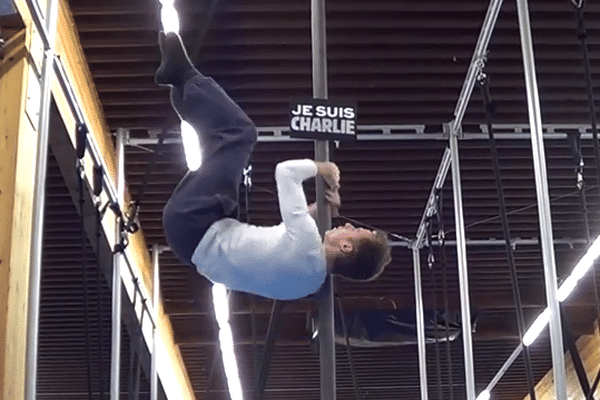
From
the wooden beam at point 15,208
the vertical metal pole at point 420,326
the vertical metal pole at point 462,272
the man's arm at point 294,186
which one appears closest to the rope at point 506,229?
the vertical metal pole at point 462,272

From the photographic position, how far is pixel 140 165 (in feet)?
24.3

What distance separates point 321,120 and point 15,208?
1.83m

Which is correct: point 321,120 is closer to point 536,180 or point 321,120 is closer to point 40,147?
point 40,147

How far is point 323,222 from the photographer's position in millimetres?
2848

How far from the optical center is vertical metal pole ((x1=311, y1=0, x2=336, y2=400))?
2584 mm

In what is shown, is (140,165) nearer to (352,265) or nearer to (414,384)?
(352,265)

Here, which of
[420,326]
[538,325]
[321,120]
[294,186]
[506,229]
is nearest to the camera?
[321,120]

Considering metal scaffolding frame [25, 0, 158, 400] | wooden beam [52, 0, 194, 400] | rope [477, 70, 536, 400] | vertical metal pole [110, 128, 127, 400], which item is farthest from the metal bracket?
metal scaffolding frame [25, 0, 158, 400]

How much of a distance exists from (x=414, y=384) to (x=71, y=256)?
6.87 metres

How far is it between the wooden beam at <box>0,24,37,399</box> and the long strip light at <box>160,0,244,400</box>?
705 mm

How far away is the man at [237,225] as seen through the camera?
2842mm

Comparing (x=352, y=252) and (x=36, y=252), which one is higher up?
(x=36, y=252)

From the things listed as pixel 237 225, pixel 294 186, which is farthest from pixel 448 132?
pixel 294 186

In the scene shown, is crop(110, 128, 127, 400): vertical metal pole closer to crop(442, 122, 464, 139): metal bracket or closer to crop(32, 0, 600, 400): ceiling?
crop(32, 0, 600, 400): ceiling
